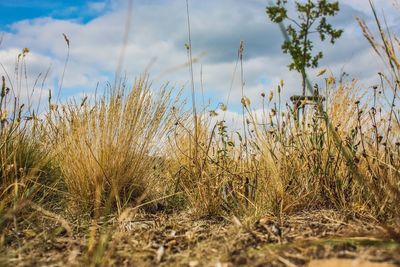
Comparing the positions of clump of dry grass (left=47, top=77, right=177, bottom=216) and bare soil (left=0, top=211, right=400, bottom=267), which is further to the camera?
clump of dry grass (left=47, top=77, right=177, bottom=216)

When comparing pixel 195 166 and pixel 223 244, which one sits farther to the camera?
pixel 195 166

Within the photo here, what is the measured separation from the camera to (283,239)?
233cm

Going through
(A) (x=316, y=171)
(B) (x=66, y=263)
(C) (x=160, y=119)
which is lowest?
(B) (x=66, y=263)

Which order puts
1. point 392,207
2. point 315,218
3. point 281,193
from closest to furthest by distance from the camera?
1. point 392,207
2. point 315,218
3. point 281,193

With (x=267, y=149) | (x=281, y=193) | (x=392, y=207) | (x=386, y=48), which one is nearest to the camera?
(x=386, y=48)

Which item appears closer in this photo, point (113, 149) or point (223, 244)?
point (223, 244)

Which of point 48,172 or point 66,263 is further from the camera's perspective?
point 48,172

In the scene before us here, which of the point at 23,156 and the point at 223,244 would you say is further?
the point at 23,156

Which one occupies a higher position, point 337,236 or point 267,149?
point 267,149

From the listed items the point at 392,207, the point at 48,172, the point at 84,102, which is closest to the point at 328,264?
the point at 392,207

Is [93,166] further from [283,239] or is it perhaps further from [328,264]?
[328,264]

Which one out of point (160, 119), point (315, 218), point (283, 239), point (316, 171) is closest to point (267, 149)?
point (316, 171)

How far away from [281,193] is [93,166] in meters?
1.47

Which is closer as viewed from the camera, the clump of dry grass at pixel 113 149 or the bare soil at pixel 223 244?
the bare soil at pixel 223 244
